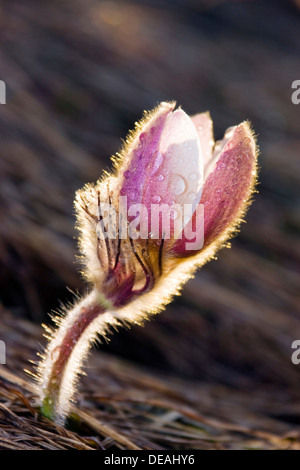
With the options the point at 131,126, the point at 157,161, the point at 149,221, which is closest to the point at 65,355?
the point at 149,221

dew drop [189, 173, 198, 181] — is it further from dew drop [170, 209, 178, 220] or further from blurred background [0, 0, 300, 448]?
blurred background [0, 0, 300, 448]

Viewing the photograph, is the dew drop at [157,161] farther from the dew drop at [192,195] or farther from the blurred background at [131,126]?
the blurred background at [131,126]

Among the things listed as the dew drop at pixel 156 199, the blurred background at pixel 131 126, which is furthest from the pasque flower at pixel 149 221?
the blurred background at pixel 131 126

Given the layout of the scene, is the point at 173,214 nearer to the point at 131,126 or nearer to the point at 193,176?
the point at 193,176

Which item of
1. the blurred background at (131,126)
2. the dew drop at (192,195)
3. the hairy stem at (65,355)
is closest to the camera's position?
the dew drop at (192,195)

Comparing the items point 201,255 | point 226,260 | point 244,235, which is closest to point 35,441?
point 201,255
